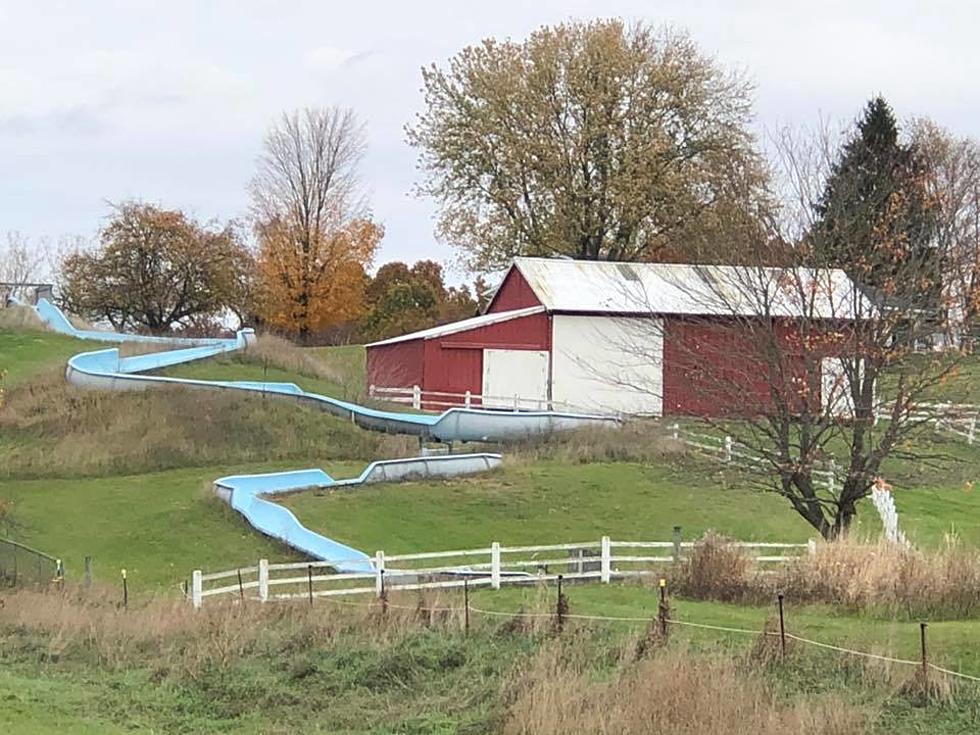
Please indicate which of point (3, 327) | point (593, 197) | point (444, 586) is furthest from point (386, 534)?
point (3, 327)

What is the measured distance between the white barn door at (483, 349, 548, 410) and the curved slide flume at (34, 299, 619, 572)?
117 inches

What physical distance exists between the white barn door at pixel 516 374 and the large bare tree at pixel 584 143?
→ 41.1ft

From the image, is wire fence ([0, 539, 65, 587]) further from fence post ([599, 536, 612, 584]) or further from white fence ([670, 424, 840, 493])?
white fence ([670, 424, 840, 493])

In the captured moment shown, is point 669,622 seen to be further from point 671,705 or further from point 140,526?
point 140,526

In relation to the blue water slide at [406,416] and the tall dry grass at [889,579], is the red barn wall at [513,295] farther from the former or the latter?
the tall dry grass at [889,579]

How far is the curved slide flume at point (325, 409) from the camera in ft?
73.5

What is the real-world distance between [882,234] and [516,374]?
806 inches

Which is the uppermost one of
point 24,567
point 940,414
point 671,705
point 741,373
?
point 741,373

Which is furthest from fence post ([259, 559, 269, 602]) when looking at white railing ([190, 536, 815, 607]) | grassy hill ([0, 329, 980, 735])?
grassy hill ([0, 329, 980, 735])

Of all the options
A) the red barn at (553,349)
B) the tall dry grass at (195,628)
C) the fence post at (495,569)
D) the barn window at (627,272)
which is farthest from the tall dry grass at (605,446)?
the tall dry grass at (195,628)

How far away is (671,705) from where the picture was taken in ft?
26.9

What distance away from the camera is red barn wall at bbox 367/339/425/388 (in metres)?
38.8

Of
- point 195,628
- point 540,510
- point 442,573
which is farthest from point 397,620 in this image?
point 540,510

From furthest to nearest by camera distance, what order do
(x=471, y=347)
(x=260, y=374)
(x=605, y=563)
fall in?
(x=260, y=374)
(x=471, y=347)
(x=605, y=563)
